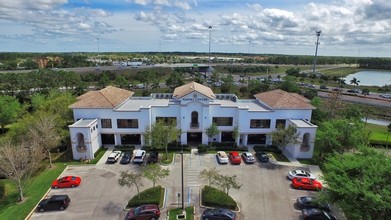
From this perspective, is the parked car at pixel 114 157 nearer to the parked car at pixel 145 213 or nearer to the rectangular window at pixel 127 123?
the rectangular window at pixel 127 123

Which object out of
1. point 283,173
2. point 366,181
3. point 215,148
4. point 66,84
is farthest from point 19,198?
point 66,84

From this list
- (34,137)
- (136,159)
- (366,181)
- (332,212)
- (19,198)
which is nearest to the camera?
(366,181)

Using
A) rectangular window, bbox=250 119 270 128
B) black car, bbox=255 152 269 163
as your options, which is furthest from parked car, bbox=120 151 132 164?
rectangular window, bbox=250 119 270 128

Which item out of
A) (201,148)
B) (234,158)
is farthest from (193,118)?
(234,158)

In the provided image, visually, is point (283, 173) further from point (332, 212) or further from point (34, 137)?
point (34, 137)

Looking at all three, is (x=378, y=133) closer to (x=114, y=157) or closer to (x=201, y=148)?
(x=201, y=148)

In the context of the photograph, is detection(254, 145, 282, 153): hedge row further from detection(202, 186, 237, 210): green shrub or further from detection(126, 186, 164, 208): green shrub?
detection(126, 186, 164, 208): green shrub
